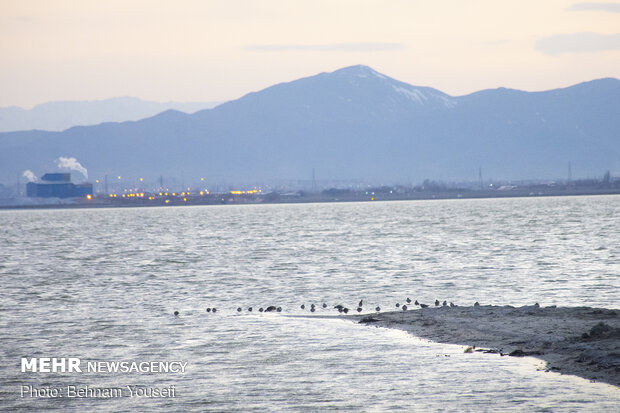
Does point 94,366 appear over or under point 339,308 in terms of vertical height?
over

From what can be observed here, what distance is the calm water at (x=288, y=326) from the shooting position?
70.6 feet

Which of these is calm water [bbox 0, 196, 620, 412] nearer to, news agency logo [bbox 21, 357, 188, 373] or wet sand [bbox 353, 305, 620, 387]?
news agency logo [bbox 21, 357, 188, 373]

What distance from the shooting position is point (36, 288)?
53000 mm

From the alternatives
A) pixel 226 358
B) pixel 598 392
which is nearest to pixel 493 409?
pixel 598 392

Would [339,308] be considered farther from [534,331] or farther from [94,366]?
[94,366]

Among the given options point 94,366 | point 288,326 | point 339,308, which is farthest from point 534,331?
point 94,366

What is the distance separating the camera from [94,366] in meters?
26.2

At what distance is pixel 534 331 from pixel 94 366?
14.1 meters

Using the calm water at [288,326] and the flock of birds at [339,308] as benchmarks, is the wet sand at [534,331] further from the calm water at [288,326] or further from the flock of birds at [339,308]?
the flock of birds at [339,308]

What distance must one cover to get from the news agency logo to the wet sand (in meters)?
9.15

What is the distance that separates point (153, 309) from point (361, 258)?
113 ft

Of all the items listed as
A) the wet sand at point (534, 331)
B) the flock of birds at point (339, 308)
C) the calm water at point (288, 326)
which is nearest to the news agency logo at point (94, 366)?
the calm water at point (288, 326)

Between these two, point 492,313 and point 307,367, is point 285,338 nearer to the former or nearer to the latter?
point 307,367

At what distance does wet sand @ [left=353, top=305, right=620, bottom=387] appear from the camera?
23.8m
